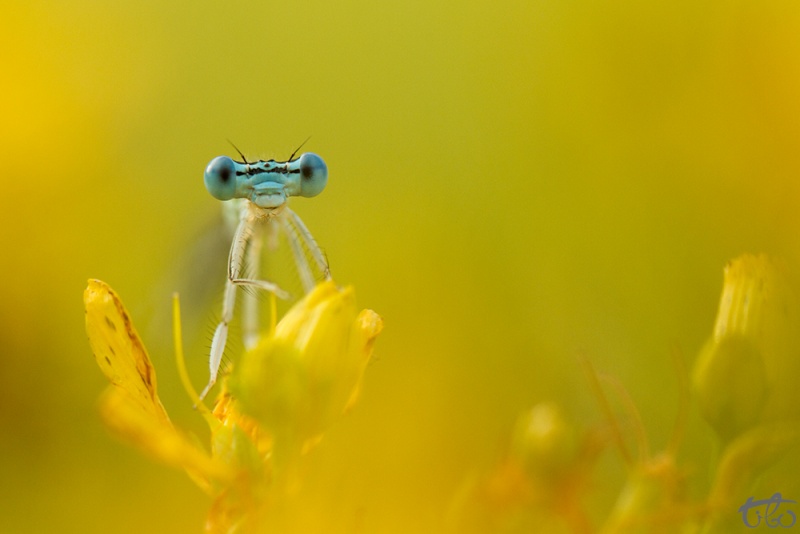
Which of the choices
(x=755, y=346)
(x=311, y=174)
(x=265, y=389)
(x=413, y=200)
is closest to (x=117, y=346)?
(x=265, y=389)

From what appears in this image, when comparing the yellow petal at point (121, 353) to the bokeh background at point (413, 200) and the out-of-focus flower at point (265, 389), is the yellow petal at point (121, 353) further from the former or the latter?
the bokeh background at point (413, 200)

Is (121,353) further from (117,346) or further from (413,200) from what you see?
(413,200)

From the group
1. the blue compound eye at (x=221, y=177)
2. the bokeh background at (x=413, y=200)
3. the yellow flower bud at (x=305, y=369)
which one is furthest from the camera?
the bokeh background at (x=413, y=200)

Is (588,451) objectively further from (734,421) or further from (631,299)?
(631,299)

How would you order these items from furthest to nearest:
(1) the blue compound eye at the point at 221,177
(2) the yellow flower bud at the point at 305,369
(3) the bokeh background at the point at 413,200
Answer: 1. (3) the bokeh background at the point at 413,200
2. (1) the blue compound eye at the point at 221,177
3. (2) the yellow flower bud at the point at 305,369

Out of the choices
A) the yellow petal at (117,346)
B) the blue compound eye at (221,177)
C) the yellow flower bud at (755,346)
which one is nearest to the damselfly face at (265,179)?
the blue compound eye at (221,177)

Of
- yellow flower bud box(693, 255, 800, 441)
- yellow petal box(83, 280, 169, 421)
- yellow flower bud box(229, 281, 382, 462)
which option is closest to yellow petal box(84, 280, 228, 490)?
yellow petal box(83, 280, 169, 421)

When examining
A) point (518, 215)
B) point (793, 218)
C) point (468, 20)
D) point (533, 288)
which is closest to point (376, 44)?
point (468, 20)
